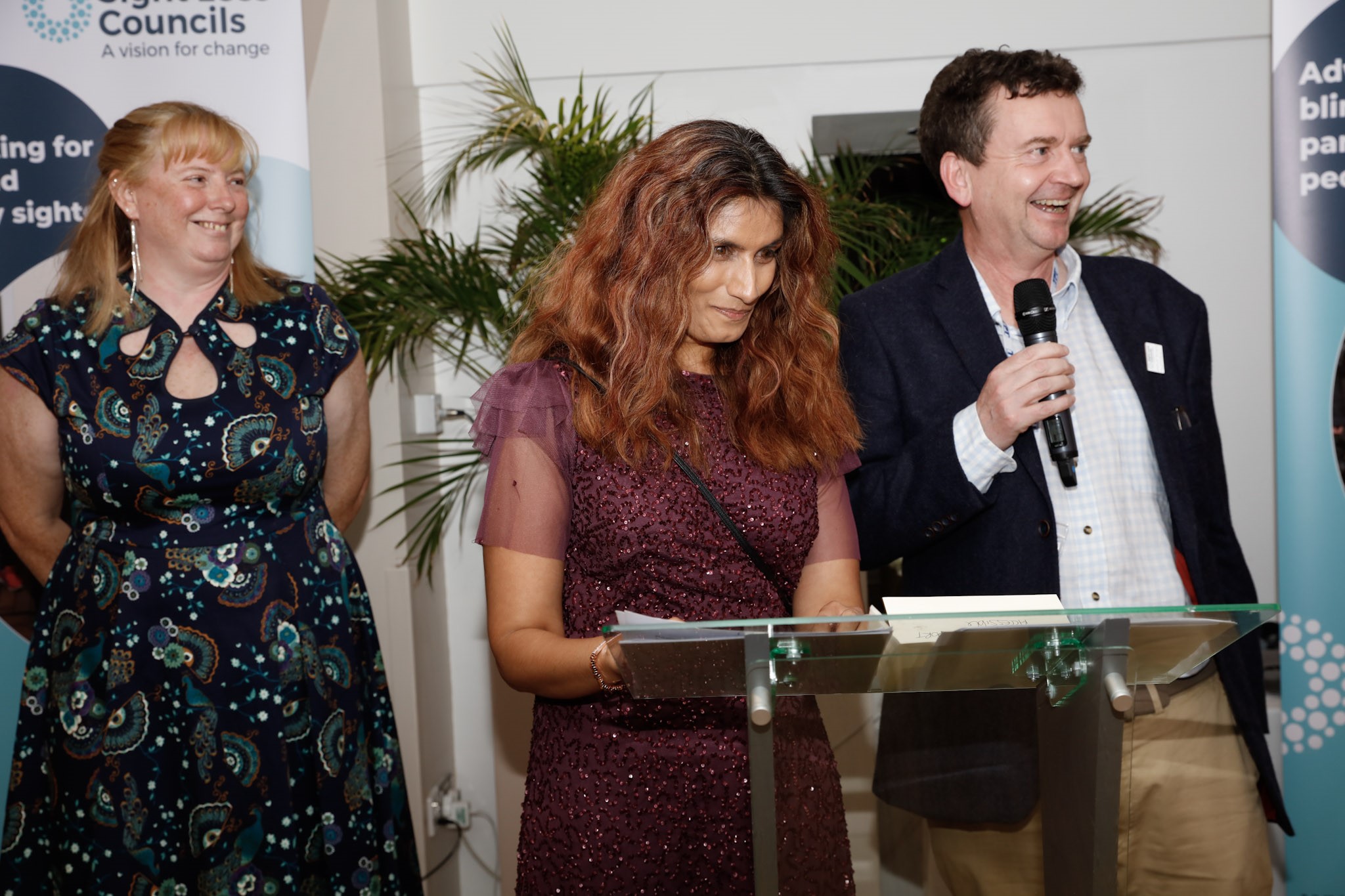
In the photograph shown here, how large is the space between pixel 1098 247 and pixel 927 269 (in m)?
1.78

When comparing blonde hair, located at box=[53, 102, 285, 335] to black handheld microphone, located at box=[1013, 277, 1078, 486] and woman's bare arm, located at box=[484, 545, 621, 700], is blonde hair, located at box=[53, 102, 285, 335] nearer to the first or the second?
woman's bare arm, located at box=[484, 545, 621, 700]

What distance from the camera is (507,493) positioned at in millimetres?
1797

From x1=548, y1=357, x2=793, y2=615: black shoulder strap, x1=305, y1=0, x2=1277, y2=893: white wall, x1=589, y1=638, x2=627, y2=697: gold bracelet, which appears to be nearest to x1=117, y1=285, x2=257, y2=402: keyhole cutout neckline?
x1=548, y1=357, x2=793, y2=615: black shoulder strap

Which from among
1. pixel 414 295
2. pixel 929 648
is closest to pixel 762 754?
pixel 929 648

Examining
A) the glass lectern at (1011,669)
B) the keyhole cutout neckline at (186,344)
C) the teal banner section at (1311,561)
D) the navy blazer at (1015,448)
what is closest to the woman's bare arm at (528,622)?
the glass lectern at (1011,669)

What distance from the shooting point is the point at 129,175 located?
103 inches

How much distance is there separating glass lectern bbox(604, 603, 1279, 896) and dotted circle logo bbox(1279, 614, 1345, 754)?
2.19 metres

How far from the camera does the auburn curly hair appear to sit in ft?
6.05

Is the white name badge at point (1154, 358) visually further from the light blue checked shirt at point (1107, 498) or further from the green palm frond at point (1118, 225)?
the green palm frond at point (1118, 225)

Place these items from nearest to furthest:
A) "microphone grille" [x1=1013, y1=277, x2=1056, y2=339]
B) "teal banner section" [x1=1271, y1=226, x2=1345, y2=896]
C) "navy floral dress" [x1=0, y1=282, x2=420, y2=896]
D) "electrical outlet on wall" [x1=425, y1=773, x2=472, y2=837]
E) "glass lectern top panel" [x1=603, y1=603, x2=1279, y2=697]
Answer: "glass lectern top panel" [x1=603, y1=603, x2=1279, y2=697], "microphone grille" [x1=1013, y1=277, x2=1056, y2=339], "navy floral dress" [x1=0, y1=282, x2=420, y2=896], "teal banner section" [x1=1271, y1=226, x2=1345, y2=896], "electrical outlet on wall" [x1=425, y1=773, x2=472, y2=837]

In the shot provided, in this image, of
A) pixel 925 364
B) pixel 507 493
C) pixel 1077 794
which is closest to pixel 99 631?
pixel 507 493

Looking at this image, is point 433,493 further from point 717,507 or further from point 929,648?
point 929,648

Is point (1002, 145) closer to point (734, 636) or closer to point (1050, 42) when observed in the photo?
point (734, 636)

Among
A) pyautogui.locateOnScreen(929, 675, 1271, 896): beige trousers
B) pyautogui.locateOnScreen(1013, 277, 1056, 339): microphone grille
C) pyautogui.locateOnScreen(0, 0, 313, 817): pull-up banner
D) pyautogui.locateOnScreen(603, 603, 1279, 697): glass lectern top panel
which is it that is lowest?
pyautogui.locateOnScreen(929, 675, 1271, 896): beige trousers
